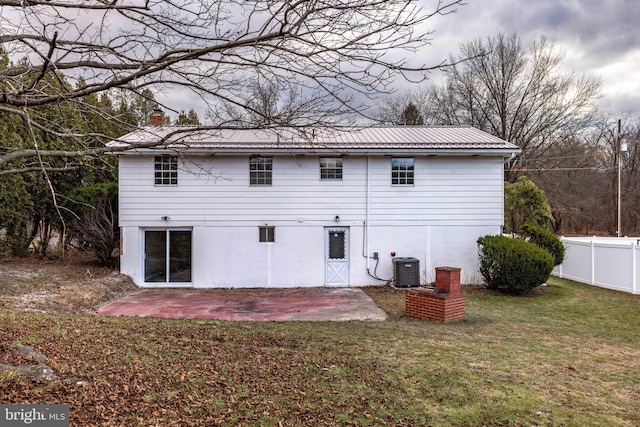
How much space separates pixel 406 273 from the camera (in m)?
12.4

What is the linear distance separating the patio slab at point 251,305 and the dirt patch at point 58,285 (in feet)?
1.55

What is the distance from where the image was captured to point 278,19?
3.48m

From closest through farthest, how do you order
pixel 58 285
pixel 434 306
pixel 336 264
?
pixel 434 306 < pixel 58 285 < pixel 336 264

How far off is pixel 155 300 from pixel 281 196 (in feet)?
15.6

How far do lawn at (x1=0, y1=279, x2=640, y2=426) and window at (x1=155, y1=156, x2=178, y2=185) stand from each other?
22.7 ft

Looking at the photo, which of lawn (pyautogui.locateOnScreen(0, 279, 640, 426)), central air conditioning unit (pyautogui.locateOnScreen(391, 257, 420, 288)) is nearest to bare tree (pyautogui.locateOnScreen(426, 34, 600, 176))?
central air conditioning unit (pyautogui.locateOnScreen(391, 257, 420, 288))

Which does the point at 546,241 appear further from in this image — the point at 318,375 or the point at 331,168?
the point at 318,375

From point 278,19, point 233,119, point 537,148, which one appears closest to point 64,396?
point 233,119

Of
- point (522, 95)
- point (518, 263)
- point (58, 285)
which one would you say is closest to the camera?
point (58, 285)

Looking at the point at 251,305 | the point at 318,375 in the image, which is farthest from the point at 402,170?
the point at 318,375

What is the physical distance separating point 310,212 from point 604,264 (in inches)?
368

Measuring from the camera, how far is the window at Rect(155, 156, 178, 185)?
41.8 ft

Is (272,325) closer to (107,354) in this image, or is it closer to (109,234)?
(107,354)

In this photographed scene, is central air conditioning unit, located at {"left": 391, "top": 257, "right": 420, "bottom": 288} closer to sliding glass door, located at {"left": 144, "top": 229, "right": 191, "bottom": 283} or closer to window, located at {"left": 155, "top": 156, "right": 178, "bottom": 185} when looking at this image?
sliding glass door, located at {"left": 144, "top": 229, "right": 191, "bottom": 283}
